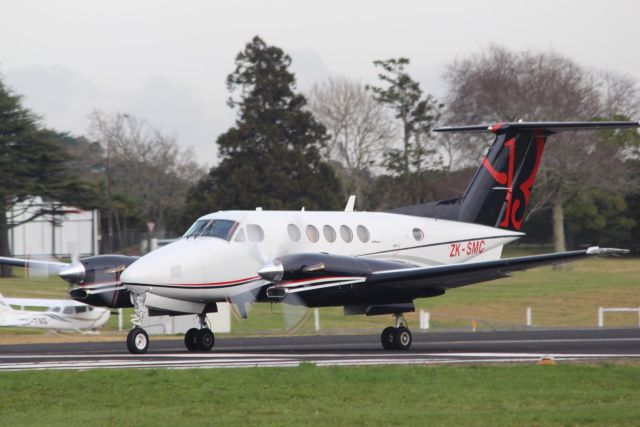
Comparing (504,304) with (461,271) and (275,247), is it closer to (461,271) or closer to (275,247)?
(461,271)

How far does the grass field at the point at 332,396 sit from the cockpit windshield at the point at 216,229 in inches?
227

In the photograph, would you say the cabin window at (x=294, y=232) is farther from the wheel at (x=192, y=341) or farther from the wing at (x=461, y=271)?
the wheel at (x=192, y=341)

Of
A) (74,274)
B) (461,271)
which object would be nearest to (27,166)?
(74,274)

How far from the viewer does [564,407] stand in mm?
13750

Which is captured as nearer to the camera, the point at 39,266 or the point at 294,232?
the point at 294,232

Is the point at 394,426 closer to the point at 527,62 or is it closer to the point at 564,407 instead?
the point at 564,407

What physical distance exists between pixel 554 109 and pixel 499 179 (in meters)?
46.8

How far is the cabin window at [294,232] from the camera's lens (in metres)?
23.5

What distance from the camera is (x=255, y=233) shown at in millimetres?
23109

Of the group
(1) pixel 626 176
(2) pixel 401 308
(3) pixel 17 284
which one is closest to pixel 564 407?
(2) pixel 401 308

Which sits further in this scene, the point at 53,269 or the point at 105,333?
the point at 105,333

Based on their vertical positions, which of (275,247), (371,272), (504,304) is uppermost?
(275,247)

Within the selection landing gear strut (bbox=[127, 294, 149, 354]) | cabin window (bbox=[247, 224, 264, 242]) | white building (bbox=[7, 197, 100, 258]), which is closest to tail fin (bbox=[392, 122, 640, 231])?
cabin window (bbox=[247, 224, 264, 242])

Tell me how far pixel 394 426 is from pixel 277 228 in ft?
37.6
